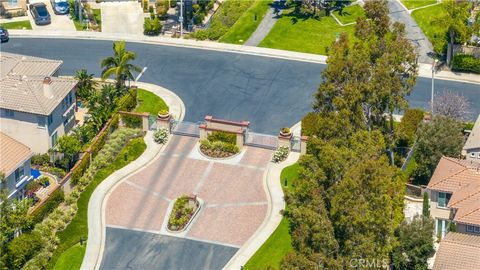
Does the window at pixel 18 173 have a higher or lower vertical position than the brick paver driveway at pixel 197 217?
higher

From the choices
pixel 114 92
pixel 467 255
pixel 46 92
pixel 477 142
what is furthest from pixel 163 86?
pixel 467 255

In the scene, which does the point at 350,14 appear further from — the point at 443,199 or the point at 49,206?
the point at 49,206

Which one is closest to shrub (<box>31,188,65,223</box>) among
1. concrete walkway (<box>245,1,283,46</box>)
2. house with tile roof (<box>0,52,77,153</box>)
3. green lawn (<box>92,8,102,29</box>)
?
house with tile roof (<box>0,52,77,153</box>)

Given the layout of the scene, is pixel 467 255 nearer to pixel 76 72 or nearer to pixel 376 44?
pixel 376 44

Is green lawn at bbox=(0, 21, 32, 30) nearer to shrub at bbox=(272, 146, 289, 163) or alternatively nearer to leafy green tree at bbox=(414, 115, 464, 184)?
shrub at bbox=(272, 146, 289, 163)

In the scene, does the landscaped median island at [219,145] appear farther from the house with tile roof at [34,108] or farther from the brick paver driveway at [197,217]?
the house with tile roof at [34,108]

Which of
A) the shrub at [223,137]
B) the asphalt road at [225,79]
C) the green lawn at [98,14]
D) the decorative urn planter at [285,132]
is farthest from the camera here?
the green lawn at [98,14]

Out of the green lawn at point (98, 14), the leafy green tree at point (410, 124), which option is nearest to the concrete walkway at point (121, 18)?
the green lawn at point (98, 14)
